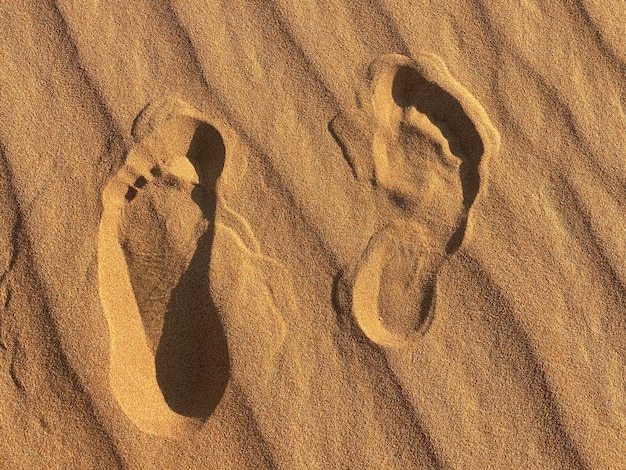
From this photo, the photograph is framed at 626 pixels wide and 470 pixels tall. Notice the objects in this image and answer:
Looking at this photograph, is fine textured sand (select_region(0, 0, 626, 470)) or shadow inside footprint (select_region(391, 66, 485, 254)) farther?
shadow inside footprint (select_region(391, 66, 485, 254))

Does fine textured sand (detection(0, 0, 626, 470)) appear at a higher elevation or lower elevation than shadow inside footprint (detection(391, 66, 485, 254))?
lower

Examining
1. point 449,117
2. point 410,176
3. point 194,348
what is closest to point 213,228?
point 194,348

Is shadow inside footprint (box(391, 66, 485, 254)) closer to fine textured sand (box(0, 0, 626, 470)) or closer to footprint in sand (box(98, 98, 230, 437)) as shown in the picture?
fine textured sand (box(0, 0, 626, 470))

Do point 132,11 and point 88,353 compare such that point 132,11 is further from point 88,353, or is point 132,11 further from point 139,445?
point 139,445

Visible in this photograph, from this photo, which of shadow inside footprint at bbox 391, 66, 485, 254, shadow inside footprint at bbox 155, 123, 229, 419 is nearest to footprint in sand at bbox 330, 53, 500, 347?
shadow inside footprint at bbox 391, 66, 485, 254

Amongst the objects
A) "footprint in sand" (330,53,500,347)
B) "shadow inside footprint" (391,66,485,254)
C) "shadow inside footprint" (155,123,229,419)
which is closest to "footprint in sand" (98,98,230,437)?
"shadow inside footprint" (155,123,229,419)

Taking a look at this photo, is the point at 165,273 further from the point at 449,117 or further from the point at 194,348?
the point at 449,117

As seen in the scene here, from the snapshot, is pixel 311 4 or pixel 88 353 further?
pixel 311 4

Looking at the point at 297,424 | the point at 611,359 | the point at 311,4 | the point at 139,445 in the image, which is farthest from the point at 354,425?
the point at 311,4
